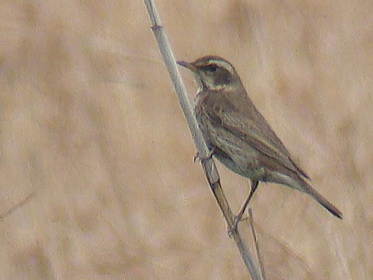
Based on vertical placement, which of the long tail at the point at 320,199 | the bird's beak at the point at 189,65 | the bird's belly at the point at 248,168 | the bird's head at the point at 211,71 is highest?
the bird's beak at the point at 189,65

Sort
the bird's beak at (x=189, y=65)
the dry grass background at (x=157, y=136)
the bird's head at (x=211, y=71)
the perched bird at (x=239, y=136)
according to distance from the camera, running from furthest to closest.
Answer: the dry grass background at (x=157, y=136) < the bird's head at (x=211, y=71) < the bird's beak at (x=189, y=65) < the perched bird at (x=239, y=136)

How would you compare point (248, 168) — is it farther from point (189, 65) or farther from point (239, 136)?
point (189, 65)

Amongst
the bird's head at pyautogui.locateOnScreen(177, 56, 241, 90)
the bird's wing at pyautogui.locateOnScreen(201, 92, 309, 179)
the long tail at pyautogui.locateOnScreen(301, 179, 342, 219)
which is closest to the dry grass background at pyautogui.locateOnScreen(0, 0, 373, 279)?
the bird's head at pyautogui.locateOnScreen(177, 56, 241, 90)

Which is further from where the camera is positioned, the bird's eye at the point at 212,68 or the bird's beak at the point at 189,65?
the bird's eye at the point at 212,68

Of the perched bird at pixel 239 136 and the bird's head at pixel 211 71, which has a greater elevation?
the bird's head at pixel 211 71

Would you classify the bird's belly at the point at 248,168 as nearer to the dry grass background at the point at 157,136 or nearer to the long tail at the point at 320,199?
the long tail at the point at 320,199

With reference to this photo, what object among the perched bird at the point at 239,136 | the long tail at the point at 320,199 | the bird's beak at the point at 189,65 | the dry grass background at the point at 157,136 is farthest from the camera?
the dry grass background at the point at 157,136

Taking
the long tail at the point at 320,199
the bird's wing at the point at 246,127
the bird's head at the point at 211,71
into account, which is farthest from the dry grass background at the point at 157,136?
the long tail at the point at 320,199

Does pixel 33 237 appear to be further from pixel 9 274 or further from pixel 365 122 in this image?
pixel 365 122
